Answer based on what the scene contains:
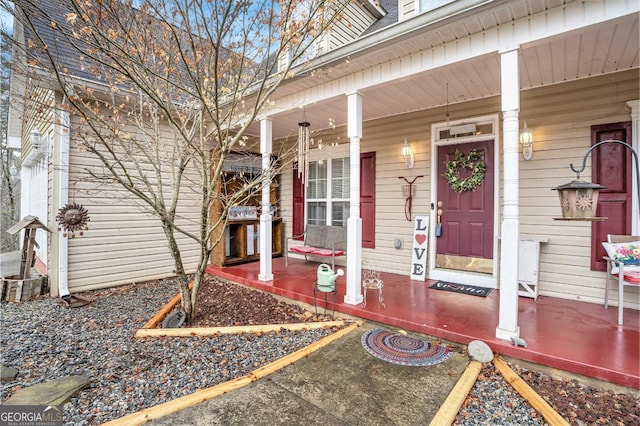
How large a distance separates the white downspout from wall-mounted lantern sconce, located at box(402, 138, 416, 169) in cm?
484

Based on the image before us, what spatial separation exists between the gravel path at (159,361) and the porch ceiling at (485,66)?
2.72m

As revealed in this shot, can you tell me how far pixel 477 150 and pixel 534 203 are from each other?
993 mm

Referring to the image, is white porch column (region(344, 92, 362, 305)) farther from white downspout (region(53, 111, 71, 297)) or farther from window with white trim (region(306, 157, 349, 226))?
white downspout (region(53, 111, 71, 297))

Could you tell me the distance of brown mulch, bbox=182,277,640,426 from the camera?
1.87 meters

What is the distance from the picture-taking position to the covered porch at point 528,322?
2.24m

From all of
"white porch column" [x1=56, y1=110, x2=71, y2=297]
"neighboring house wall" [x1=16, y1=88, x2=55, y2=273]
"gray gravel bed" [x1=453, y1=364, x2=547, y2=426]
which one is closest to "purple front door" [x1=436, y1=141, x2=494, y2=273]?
"gray gravel bed" [x1=453, y1=364, x2=547, y2=426]

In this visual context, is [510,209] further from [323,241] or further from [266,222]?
[323,241]

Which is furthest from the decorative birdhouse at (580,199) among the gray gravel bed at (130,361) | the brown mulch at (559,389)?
the gray gravel bed at (130,361)

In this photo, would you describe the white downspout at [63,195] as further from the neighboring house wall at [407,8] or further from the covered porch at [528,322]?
the neighboring house wall at [407,8]

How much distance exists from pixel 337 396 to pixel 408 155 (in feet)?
11.8

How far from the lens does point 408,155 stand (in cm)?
470

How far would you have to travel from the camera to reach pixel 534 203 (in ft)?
12.5

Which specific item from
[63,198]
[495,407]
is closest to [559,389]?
[495,407]

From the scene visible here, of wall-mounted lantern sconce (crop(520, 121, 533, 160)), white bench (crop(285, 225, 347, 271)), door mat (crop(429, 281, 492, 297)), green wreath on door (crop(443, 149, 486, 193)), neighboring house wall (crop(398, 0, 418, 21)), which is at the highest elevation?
neighboring house wall (crop(398, 0, 418, 21))
